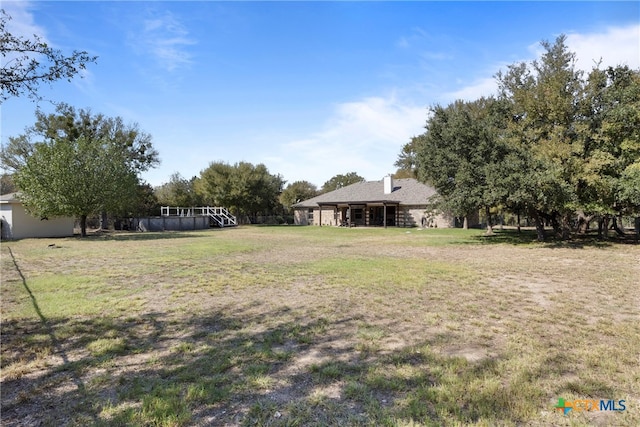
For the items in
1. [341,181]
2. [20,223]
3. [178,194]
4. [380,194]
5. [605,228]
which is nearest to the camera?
[605,228]

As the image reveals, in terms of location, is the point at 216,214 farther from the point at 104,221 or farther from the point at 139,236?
the point at 139,236

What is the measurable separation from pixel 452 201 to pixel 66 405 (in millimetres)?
14694

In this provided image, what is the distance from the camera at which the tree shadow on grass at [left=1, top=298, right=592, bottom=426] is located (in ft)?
9.03

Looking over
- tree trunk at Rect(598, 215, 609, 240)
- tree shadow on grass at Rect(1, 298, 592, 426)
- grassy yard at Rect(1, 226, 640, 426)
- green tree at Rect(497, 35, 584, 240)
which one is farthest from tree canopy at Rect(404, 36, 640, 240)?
tree shadow on grass at Rect(1, 298, 592, 426)

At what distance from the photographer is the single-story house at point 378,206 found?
3353 cm

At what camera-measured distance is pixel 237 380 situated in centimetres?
333

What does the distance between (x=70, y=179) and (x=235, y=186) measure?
20.8 metres

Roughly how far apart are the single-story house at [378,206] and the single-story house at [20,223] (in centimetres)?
2340

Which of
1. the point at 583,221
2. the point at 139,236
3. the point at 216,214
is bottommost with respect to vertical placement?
the point at 139,236

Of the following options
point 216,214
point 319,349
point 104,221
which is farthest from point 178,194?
point 319,349

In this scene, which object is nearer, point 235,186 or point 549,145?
point 549,145

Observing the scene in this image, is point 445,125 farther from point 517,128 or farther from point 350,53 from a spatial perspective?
point 350,53

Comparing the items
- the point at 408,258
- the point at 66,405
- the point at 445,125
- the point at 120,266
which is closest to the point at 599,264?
the point at 408,258

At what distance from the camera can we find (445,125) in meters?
16.4
